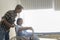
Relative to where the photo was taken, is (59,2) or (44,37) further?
(59,2)

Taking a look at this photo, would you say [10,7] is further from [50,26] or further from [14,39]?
[14,39]

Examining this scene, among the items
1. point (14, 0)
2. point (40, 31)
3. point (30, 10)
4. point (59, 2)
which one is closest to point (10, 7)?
point (14, 0)

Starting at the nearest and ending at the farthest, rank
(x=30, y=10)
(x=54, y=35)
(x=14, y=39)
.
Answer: (x=14, y=39)
(x=54, y=35)
(x=30, y=10)

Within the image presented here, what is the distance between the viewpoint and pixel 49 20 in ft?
19.9

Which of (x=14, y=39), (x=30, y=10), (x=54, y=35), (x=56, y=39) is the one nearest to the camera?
(x=14, y=39)

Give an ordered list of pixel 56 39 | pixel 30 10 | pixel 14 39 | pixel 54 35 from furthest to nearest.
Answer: pixel 30 10 < pixel 54 35 < pixel 56 39 < pixel 14 39

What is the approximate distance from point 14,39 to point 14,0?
210 centimetres

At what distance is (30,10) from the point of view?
6156mm

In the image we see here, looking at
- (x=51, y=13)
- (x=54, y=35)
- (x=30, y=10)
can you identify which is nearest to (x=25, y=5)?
(x=30, y=10)

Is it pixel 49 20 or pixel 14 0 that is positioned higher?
pixel 14 0

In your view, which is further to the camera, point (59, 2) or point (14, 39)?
point (59, 2)

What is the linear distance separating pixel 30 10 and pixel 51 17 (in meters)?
0.74

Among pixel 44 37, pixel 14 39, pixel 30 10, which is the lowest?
pixel 44 37

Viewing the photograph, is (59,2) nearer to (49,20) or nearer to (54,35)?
(49,20)
